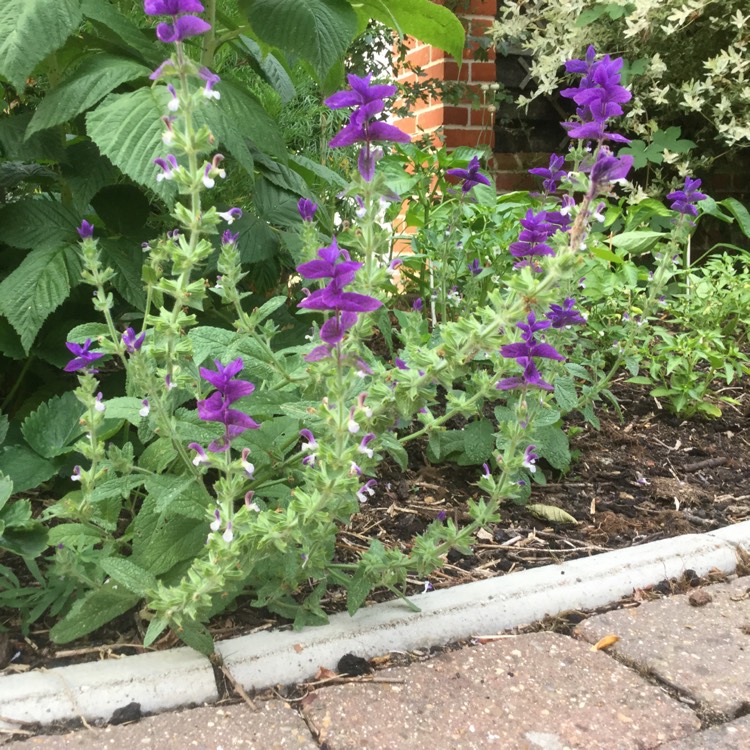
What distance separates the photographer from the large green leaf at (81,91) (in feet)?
4.95

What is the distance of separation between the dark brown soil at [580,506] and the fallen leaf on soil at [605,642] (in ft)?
1.04

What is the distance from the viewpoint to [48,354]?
177 centimetres

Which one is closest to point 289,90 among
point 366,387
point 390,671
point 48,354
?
point 48,354

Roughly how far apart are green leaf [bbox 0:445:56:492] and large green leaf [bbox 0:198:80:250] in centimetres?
47

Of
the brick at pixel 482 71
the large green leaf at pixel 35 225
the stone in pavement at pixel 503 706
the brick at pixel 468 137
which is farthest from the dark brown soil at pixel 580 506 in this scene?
the brick at pixel 482 71

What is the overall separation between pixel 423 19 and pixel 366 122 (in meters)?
0.95

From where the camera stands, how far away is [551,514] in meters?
2.05

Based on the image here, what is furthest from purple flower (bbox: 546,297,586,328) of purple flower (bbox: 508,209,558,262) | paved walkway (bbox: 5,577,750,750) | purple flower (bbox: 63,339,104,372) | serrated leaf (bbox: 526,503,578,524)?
purple flower (bbox: 63,339,104,372)

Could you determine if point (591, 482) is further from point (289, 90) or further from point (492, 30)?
point (492, 30)

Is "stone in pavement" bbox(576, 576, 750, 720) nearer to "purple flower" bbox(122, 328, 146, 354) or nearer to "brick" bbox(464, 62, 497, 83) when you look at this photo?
"purple flower" bbox(122, 328, 146, 354)

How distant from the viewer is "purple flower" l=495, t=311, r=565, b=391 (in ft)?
4.34

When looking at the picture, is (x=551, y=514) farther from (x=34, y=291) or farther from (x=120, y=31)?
(x=120, y=31)

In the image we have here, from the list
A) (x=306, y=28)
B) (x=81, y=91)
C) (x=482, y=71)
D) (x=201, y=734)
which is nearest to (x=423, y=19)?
(x=306, y=28)

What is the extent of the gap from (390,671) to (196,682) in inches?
13.6
